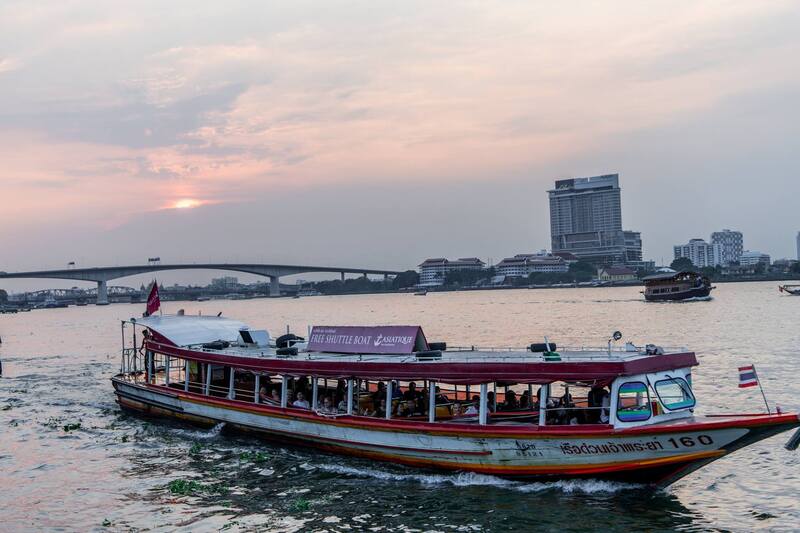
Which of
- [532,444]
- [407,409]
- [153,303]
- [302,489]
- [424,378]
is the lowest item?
[302,489]

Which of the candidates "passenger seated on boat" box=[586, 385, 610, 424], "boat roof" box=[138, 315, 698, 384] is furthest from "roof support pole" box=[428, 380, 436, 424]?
"passenger seated on boat" box=[586, 385, 610, 424]

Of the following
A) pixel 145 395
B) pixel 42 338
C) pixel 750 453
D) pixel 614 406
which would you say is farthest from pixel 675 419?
pixel 42 338

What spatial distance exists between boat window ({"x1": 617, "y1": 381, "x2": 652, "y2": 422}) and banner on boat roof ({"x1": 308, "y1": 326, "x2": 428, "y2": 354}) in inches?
204

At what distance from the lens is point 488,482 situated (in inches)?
620

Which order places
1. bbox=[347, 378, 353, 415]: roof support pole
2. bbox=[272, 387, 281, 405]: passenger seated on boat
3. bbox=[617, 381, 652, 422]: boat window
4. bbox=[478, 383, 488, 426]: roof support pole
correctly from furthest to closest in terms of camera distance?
1. bbox=[272, 387, 281, 405]: passenger seated on boat
2. bbox=[347, 378, 353, 415]: roof support pole
3. bbox=[478, 383, 488, 426]: roof support pole
4. bbox=[617, 381, 652, 422]: boat window

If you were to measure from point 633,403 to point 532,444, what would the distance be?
84.7 inches

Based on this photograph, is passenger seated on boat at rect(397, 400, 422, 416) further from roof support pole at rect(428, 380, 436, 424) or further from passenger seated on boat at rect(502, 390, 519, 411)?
passenger seated on boat at rect(502, 390, 519, 411)

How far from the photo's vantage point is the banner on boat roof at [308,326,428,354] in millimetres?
18391

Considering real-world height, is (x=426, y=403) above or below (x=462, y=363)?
below

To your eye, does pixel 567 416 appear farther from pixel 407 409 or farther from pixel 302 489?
→ pixel 302 489

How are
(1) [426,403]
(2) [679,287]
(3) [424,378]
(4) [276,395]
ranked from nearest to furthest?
(3) [424,378] → (1) [426,403] → (4) [276,395] → (2) [679,287]

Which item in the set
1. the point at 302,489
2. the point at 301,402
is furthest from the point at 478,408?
the point at 301,402

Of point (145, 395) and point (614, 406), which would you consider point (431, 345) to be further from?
point (145, 395)

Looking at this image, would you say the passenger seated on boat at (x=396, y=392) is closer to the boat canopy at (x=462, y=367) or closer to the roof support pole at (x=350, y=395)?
the boat canopy at (x=462, y=367)
